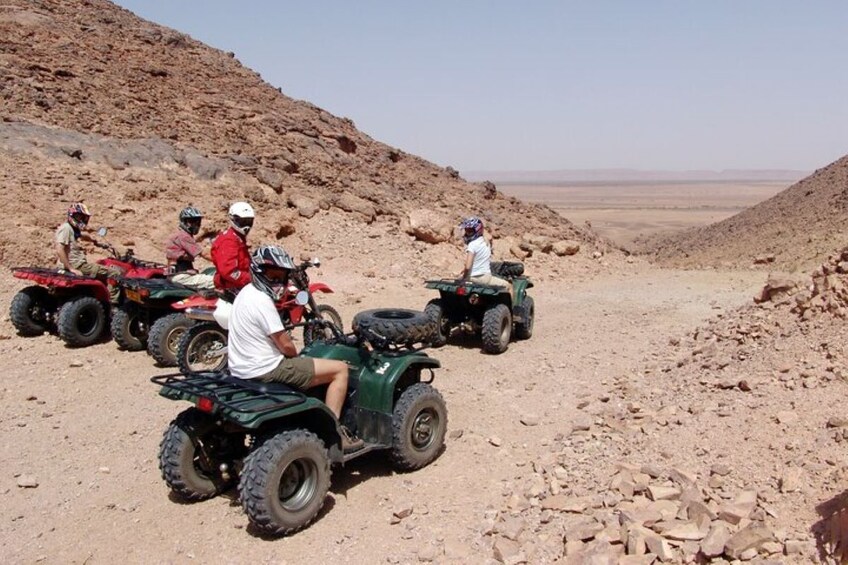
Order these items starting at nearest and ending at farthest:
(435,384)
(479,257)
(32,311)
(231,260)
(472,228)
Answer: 1. (231,260)
2. (435,384)
3. (472,228)
4. (479,257)
5. (32,311)

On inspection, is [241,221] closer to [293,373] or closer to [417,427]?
[293,373]

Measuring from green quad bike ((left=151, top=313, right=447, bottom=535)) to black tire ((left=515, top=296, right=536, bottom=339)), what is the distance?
4716mm

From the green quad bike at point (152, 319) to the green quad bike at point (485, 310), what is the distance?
3.38 m

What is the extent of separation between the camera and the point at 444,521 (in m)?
5.11

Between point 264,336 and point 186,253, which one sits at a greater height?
point 186,253

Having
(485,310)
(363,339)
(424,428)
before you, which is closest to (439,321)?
(485,310)

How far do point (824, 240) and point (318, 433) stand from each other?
63.9 ft

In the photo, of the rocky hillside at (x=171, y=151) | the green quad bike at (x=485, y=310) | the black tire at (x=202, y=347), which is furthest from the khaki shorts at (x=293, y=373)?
the rocky hillside at (x=171, y=151)

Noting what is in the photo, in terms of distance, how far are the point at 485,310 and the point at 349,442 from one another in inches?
194

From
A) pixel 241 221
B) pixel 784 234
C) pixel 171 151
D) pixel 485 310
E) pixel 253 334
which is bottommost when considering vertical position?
pixel 485 310

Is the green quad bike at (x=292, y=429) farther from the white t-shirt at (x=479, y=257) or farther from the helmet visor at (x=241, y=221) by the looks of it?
the white t-shirt at (x=479, y=257)

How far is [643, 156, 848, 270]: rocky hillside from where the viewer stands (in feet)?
65.4

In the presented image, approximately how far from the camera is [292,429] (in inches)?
197

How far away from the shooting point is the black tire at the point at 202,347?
8.14 m
